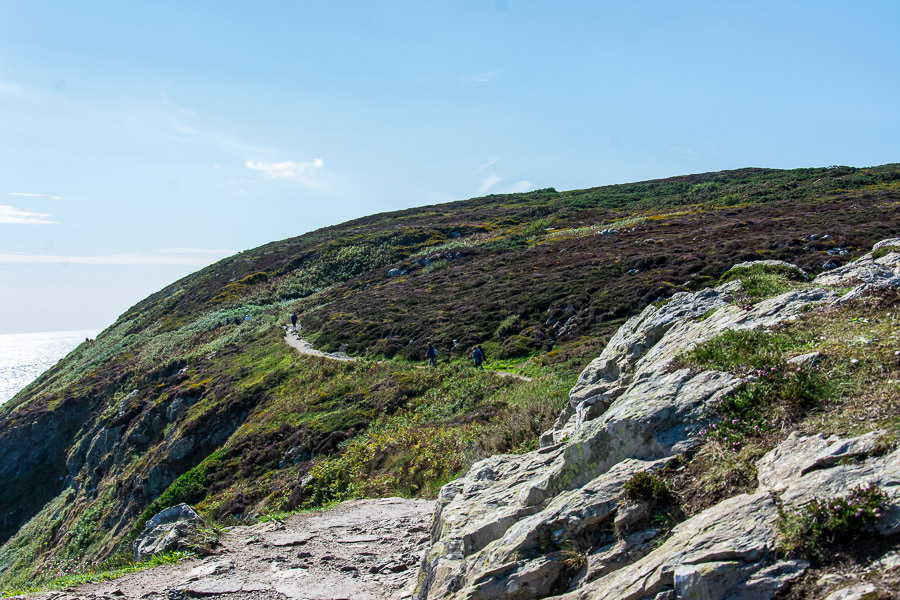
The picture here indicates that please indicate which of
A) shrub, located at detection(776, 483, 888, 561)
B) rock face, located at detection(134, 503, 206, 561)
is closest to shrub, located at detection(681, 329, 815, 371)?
shrub, located at detection(776, 483, 888, 561)

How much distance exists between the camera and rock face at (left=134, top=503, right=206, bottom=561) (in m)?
11.5

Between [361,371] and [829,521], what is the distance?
30037 mm

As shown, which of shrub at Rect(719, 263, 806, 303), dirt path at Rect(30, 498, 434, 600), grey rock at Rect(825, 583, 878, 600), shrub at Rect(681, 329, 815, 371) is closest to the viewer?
grey rock at Rect(825, 583, 878, 600)

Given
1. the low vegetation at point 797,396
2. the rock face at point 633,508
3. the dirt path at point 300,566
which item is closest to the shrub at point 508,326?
the dirt path at point 300,566

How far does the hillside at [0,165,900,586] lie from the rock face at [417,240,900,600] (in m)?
5.90

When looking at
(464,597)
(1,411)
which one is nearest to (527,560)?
(464,597)

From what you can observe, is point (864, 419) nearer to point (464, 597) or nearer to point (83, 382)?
point (464, 597)

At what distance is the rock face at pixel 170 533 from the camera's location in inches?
452

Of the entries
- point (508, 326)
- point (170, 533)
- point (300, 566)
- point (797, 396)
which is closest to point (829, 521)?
point (797, 396)

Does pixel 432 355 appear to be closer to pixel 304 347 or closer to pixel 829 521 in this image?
pixel 304 347

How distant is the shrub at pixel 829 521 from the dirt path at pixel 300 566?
19.6 feet

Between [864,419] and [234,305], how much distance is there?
7403 cm

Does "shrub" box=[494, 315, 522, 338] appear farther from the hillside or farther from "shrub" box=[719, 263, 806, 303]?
"shrub" box=[719, 263, 806, 303]

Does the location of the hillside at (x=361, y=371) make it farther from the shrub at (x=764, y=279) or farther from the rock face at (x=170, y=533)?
the shrub at (x=764, y=279)
